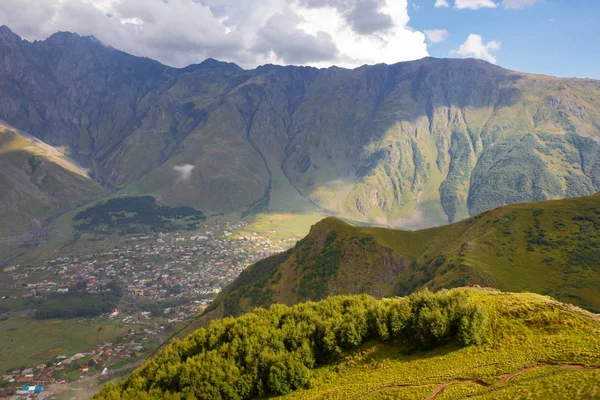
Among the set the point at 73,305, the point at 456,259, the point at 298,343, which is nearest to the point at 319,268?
the point at 456,259

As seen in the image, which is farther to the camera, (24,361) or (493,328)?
(24,361)

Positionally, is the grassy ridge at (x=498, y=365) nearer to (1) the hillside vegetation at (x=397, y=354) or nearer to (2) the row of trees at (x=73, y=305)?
(1) the hillside vegetation at (x=397, y=354)

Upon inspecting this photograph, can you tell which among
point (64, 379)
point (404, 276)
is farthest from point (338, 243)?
point (64, 379)

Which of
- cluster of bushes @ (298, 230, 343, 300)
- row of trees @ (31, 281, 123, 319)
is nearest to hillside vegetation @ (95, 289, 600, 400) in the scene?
cluster of bushes @ (298, 230, 343, 300)

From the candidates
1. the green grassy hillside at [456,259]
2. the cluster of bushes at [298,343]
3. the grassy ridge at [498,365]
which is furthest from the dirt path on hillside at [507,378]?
the green grassy hillside at [456,259]

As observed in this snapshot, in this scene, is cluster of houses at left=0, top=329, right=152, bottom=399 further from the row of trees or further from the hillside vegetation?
the hillside vegetation

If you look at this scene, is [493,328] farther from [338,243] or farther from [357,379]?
[338,243]
